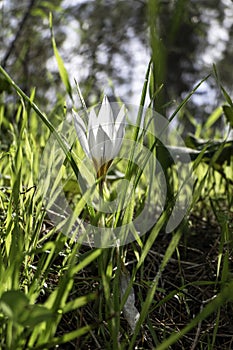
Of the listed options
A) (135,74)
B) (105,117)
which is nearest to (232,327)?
(105,117)

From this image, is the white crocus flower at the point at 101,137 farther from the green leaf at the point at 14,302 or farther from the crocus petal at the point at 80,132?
the green leaf at the point at 14,302

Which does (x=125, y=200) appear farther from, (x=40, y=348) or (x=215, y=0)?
(x=215, y=0)

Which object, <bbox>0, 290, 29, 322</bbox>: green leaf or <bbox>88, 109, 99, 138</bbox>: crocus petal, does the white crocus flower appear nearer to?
<bbox>88, 109, 99, 138</bbox>: crocus petal

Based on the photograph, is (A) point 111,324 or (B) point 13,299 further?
(A) point 111,324

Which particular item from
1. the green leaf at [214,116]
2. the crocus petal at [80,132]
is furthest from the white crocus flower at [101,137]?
the green leaf at [214,116]

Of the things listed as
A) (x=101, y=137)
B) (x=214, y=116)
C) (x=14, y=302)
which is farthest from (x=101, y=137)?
(x=214, y=116)

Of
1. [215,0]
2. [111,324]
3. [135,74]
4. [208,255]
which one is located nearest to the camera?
[111,324]

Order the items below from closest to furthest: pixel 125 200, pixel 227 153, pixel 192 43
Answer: pixel 125 200
pixel 227 153
pixel 192 43

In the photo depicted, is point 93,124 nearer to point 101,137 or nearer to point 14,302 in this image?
point 101,137
